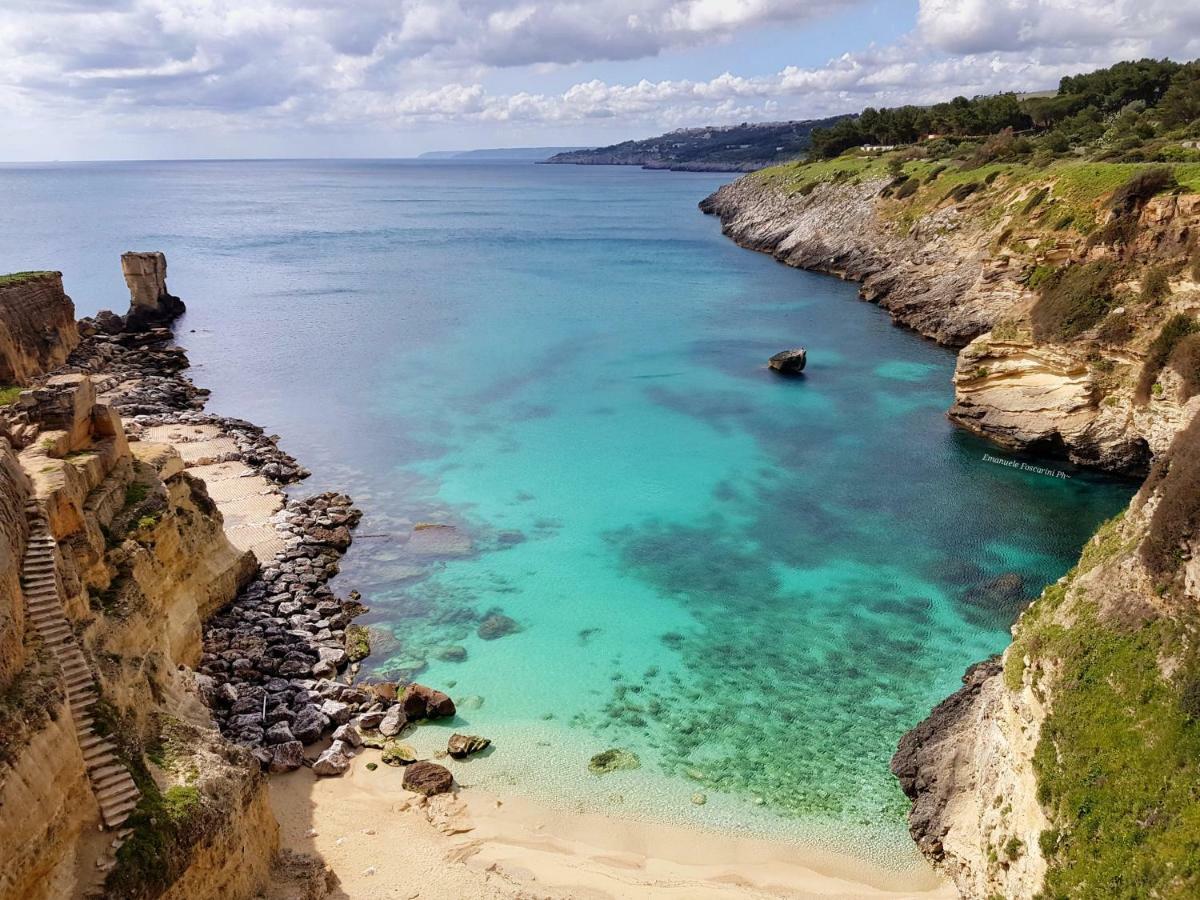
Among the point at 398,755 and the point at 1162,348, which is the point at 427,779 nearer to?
the point at 398,755

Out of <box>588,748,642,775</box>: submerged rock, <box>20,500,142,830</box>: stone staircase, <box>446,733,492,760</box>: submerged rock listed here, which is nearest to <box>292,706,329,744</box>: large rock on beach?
<box>446,733,492,760</box>: submerged rock

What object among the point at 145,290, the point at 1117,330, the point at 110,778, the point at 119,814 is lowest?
the point at 119,814

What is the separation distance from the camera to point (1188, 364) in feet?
106

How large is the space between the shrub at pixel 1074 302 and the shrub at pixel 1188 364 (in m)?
6.02

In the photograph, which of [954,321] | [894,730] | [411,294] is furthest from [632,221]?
[894,730]

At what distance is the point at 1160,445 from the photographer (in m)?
33.9

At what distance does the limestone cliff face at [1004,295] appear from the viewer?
38.0m

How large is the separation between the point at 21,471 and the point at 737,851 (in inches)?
704

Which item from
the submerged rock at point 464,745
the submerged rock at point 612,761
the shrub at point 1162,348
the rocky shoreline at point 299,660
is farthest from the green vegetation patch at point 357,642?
the shrub at point 1162,348

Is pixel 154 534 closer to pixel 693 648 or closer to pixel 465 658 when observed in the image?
pixel 465 658

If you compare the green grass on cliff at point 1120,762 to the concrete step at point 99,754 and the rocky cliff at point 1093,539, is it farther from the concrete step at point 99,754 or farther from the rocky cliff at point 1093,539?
the concrete step at point 99,754

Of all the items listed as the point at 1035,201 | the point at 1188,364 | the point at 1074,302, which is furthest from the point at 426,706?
the point at 1035,201

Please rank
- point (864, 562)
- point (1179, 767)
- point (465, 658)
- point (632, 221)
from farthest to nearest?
point (632, 221)
point (864, 562)
point (465, 658)
point (1179, 767)

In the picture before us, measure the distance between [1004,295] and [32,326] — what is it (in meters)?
66.3
